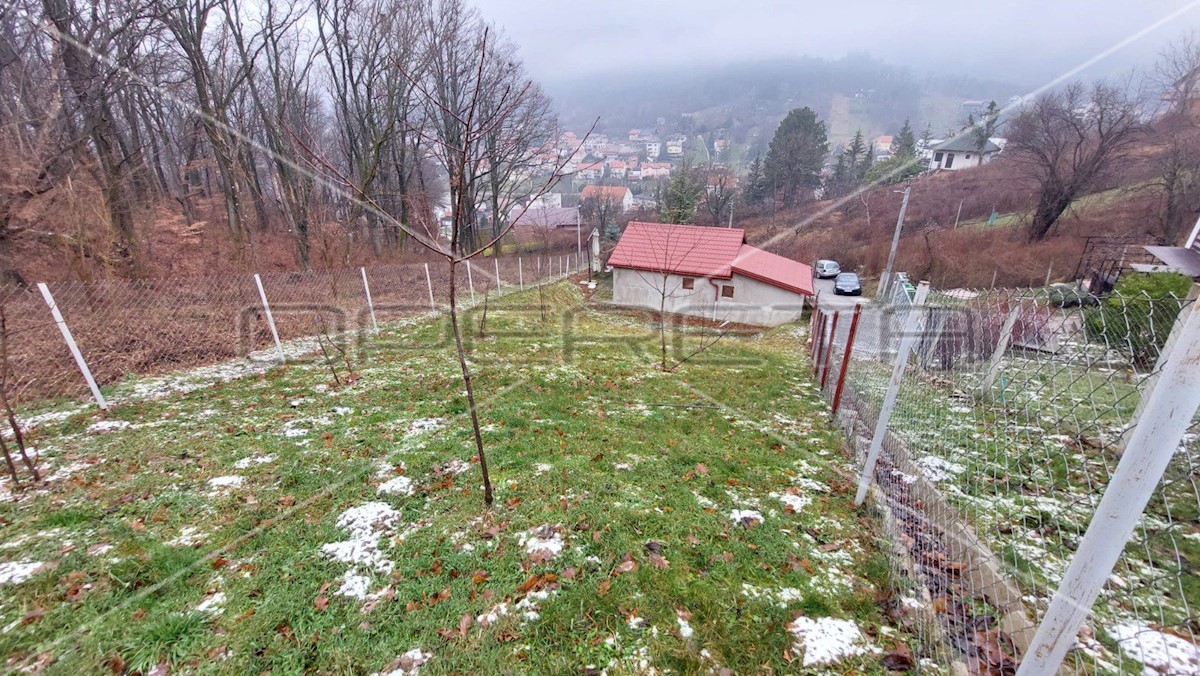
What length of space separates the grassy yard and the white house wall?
40.5ft

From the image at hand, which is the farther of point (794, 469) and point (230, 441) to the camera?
point (230, 441)

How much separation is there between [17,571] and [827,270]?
102 feet

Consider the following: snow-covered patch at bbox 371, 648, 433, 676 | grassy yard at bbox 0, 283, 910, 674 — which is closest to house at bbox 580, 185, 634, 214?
grassy yard at bbox 0, 283, 910, 674

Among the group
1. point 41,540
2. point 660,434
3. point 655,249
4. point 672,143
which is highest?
point 672,143

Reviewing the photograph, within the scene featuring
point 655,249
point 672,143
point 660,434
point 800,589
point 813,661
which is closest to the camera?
point 813,661

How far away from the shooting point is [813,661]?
2.18m

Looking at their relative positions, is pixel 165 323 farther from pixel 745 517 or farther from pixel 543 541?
pixel 745 517

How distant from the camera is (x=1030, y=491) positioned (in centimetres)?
338

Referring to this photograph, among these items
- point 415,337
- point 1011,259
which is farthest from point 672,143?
point 415,337

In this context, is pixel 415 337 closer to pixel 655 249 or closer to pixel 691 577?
pixel 691 577

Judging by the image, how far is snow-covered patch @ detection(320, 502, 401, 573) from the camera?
2891 mm

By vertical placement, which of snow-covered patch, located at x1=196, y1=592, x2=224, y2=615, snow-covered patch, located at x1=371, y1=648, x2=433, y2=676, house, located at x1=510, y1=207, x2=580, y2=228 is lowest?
snow-covered patch, located at x1=371, y1=648, x2=433, y2=676

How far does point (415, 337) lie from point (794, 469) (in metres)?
8.31

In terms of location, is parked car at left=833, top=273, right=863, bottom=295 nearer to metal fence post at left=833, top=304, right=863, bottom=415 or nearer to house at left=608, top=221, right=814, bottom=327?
house at left=608, top=221, right=814, bottom=327
